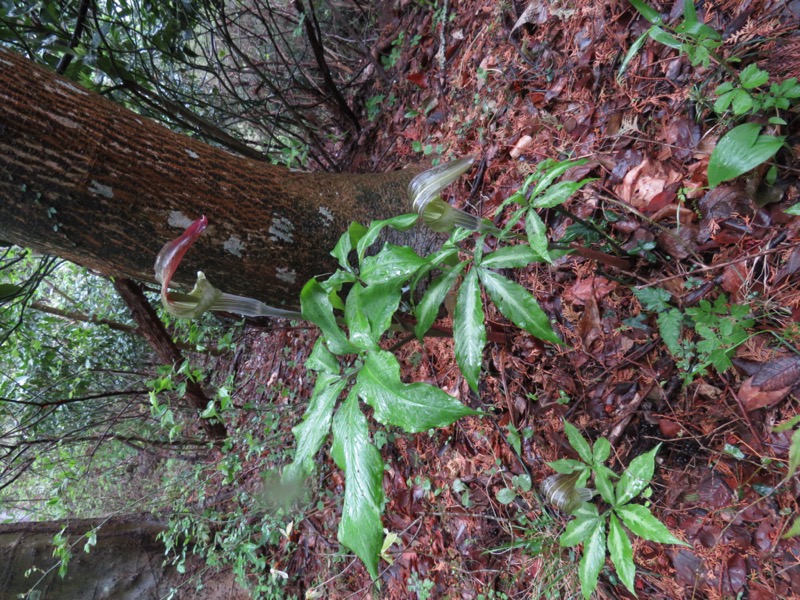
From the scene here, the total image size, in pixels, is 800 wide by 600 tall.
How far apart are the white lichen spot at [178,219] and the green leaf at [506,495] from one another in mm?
1315

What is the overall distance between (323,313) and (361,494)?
1.33 ft

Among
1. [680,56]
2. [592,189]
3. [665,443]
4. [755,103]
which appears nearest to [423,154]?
[592,189]

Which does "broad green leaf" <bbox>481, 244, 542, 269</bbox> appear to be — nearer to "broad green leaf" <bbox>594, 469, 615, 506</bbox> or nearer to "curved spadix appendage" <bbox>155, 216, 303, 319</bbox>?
"curved spadix appendage" <bbox>155, 216, 303, 319</bbox>

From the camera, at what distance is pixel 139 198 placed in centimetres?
137

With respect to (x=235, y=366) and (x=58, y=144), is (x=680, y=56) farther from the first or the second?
(x=235, y=366)

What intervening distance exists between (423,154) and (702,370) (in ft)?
5.21

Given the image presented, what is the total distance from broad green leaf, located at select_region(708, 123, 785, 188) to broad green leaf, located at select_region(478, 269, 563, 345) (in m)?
0.51

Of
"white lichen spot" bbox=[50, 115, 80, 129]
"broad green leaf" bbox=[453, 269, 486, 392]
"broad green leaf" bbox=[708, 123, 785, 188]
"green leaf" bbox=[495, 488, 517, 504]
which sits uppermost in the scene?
"white lichen spot" bbox=[50, 115, 80, 129]

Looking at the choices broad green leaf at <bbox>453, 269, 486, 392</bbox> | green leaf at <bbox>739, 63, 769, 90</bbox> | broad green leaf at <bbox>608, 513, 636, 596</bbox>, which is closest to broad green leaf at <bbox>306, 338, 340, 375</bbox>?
broad green leaf at <bbox>453, 269, 486, 392</bbox>

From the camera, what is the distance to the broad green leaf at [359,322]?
40.2 inches

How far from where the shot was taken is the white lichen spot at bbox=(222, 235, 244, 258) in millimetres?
1519

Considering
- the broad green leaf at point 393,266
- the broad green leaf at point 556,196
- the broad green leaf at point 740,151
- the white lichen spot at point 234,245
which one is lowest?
the broad green leaf at point 740,151

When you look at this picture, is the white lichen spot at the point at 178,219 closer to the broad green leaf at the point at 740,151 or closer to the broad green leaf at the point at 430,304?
the broad green leaf at the point at 430,304

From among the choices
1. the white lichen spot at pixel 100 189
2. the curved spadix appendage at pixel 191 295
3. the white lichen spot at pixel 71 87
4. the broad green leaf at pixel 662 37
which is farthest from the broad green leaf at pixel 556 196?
the white lichen spot at pixel 71 87
